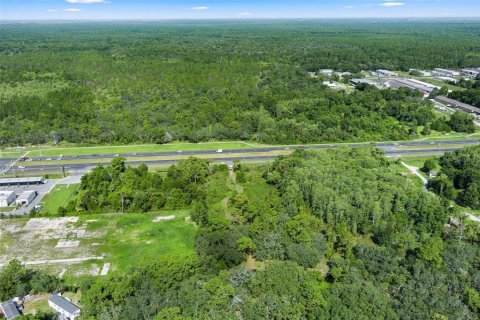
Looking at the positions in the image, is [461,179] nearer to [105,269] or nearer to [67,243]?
[105,269]

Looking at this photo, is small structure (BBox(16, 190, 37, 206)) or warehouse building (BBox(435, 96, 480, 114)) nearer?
small structure (BBox(16, 190, 37, 206))

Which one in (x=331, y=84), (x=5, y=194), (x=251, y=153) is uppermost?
(x=331, y=84)

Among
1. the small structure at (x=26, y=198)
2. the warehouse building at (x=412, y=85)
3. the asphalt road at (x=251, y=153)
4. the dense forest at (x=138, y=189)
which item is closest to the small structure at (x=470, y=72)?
the warehouse building at (x=412, y=85)

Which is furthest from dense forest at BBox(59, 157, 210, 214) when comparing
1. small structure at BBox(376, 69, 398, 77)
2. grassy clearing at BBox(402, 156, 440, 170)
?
small structure at BBox(376, 69, 398, 77)

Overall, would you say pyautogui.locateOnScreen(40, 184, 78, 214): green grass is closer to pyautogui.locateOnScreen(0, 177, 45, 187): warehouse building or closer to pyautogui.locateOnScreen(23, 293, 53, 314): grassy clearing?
pyautogui.locateOnScreen(0, 177, 45, 187): warehouse building

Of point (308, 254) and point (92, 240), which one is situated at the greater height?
point (308, 254)

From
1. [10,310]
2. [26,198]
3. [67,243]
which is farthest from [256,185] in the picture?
[10,310]
